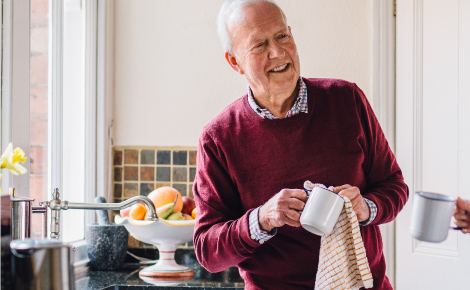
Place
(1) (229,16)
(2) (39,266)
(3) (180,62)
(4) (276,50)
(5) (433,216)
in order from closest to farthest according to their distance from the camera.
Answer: (2) (39,266) → (5) (433,216) → (4) (276,50) → (1) (229,16) → (3) (180,62)

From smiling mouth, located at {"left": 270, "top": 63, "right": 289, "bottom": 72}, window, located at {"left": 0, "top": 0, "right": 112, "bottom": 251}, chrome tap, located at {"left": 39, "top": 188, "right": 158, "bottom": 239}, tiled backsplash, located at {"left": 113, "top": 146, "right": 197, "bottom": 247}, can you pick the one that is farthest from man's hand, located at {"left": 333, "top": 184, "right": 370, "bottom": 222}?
tiled backsplash, located at {"left": 113, "top": 146, "right": 197, "bottom": 247}

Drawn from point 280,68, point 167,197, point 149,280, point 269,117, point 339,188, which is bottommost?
point 149,280

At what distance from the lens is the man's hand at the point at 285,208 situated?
4.33ft

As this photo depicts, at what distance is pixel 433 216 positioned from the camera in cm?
126

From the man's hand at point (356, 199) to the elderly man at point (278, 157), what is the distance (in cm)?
1

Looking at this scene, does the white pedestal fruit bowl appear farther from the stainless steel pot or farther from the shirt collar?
the stainless steel pot

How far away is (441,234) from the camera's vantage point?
1.27m

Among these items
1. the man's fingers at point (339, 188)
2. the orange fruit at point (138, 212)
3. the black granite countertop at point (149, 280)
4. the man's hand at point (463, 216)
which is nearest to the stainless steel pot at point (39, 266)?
the man's fingers at point (339, 188)

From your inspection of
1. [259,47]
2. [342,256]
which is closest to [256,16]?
[259,47]

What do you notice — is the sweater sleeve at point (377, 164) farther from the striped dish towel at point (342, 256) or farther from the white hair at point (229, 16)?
the white hair at point (229, 16)

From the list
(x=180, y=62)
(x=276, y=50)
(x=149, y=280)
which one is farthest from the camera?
(x=180, y=62)

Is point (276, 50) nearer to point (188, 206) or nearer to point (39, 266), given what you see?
point (39, 266)

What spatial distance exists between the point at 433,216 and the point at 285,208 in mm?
328

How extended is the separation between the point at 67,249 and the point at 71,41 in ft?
→ 5.20
